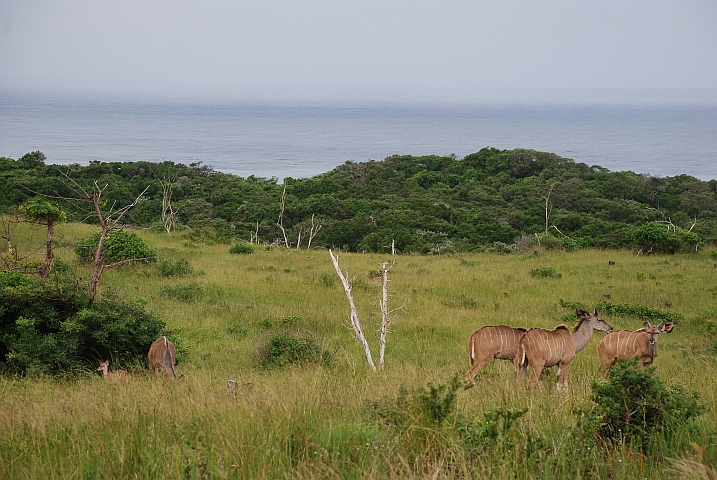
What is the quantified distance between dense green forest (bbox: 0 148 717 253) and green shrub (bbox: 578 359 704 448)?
22.1 metres

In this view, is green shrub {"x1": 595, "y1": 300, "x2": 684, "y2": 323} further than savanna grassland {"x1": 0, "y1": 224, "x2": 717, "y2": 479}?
Yes

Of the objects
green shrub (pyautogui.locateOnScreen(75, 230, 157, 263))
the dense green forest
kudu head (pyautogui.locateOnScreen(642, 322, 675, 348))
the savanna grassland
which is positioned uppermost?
the savanna grassland

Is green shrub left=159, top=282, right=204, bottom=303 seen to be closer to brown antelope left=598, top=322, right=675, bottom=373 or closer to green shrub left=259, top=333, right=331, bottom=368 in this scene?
green shrub left=259, top=333, right=331, bottom=368

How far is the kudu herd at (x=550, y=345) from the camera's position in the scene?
8.20 m

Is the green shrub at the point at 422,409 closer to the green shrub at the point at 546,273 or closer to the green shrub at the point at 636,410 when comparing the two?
the green shrub at the point at 636,410

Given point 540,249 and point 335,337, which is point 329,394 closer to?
point 335,337

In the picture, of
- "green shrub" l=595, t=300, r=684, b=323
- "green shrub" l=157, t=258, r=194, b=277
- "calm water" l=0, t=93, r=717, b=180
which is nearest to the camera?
"green shrub" l=595, t=300, r=684, b=323

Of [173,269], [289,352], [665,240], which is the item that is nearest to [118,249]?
[173,269]

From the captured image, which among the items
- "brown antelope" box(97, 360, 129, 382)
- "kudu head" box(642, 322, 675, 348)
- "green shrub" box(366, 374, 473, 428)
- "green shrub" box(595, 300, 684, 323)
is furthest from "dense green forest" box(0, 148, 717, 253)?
"green shrub" box(366, 374, 473, 428)

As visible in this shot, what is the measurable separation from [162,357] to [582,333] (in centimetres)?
558

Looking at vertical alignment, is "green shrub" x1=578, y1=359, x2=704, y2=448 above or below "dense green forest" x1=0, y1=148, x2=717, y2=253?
above

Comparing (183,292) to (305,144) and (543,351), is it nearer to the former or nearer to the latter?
(543,351)

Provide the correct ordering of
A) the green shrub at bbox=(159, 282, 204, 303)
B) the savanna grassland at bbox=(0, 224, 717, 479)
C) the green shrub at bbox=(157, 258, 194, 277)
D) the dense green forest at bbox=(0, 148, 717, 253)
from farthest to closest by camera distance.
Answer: the dense green forest at bbox=(0, 148, 717, 253) → the green shrub at bbox=(157, 258, 194, 277) → the green shrub at bbox=(159, 282, 204, 303) → the savanna grassland at bbox=(0, 224, 717, 479)

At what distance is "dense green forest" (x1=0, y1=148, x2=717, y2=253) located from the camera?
33031mm
